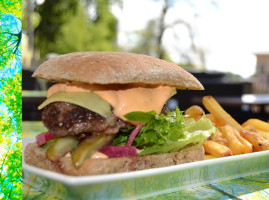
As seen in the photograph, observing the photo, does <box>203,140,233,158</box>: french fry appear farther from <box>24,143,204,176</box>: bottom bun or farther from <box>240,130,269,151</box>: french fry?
<box>240,130,269,151</box>: french fry

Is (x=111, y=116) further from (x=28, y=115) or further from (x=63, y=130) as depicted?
(x=28, y=115)

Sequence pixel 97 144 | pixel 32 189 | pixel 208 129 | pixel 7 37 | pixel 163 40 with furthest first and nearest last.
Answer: pixel 163 40 < pixel 208 129 < pixel 97 144 < pixel 32 189 < pixel 7 37

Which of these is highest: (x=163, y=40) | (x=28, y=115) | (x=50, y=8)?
(x=50, y=8)

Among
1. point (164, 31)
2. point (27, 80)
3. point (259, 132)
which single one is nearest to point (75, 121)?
point (259, 132)

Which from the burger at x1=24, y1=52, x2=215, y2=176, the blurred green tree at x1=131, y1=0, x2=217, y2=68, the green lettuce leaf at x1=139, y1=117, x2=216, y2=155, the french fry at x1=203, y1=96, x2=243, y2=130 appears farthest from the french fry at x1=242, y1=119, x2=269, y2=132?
the blurred green tree at x1=131, y1=0, x2=217, y2=68

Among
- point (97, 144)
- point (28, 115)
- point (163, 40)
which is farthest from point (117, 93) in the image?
point (163, 40)

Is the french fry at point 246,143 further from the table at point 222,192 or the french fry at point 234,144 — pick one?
the table at point 222,192

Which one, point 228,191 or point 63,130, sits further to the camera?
point 63,130
